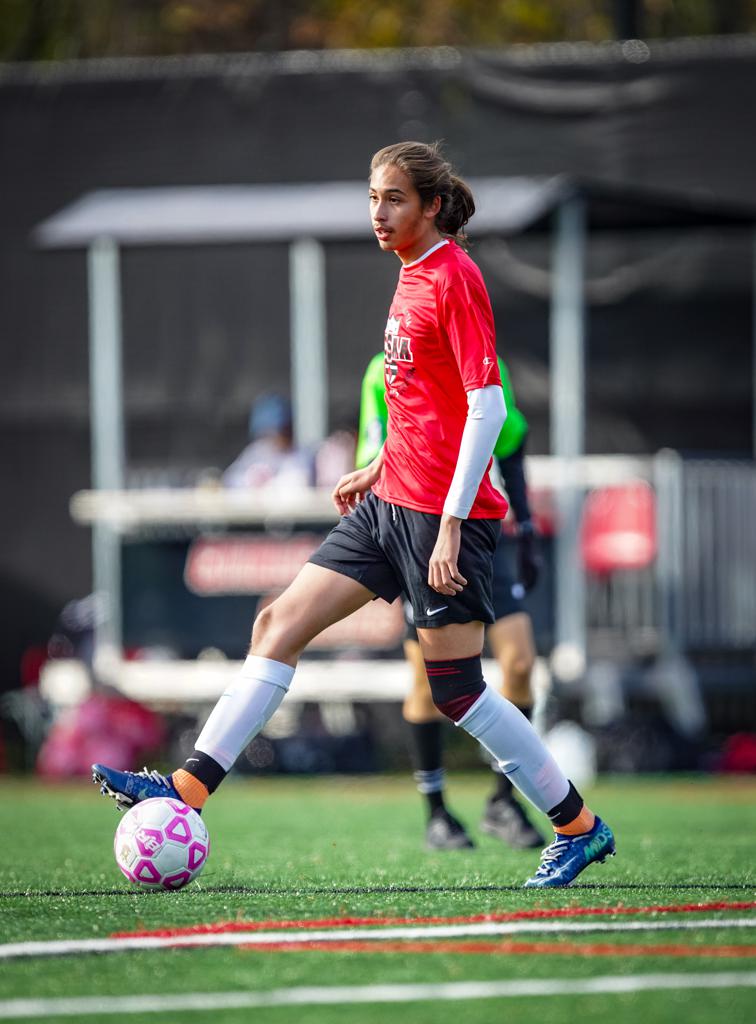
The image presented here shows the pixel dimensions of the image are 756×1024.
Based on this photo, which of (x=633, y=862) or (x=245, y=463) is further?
(x=245, y=463)

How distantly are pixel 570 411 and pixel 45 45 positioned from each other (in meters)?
8.16

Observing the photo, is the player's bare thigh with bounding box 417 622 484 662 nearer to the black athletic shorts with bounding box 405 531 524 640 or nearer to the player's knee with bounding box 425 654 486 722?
the player's knee with bounding box 425 654 486 722

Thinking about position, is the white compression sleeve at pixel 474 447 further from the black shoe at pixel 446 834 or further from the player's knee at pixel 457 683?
the black shoe at pixel 446 834

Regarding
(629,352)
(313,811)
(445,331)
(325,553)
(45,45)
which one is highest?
(45,45)

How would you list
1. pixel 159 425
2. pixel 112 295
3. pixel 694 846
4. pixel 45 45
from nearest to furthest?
pixel 694 846 → pixel 112 295 → pixel 159 425 → pixel 45 45

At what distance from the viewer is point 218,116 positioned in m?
15.7

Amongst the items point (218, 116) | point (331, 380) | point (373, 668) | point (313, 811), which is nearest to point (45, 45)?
point (218, 116)

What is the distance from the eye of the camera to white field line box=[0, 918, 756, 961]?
4586 millimetres

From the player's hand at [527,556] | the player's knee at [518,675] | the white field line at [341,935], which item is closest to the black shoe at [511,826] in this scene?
the player's knee at [518,675]

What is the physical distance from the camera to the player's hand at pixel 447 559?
5.41 metres

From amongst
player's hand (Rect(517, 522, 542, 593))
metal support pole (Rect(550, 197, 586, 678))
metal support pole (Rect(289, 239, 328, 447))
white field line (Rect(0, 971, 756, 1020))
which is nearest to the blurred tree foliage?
metal support pole (Rect(289, 239, 328, 447))

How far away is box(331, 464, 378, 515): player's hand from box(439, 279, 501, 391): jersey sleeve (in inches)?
28.8

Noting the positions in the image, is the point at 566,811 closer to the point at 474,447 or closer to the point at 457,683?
the point at 457,683

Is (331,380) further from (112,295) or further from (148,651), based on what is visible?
(148,651)
